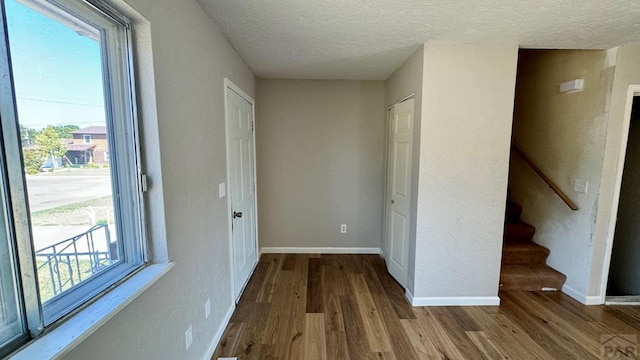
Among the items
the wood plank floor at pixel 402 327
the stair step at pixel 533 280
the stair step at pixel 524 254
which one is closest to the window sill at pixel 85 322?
the wood plank floor at pixel 402 327

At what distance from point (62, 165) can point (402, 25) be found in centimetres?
202

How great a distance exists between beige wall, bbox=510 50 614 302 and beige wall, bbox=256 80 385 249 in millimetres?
1656

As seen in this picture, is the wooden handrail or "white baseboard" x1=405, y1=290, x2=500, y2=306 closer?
"white baseboard" x1=405, y1=290, x2=500, y2=306

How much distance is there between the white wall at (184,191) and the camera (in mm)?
1106

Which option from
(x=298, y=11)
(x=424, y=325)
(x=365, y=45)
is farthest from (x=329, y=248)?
(x=298, y=11)

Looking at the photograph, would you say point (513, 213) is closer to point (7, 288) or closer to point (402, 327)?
point (402, 327)

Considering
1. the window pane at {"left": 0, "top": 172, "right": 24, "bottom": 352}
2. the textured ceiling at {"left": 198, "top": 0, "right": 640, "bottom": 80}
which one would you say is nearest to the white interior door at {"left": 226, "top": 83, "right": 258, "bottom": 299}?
the textured ceiling at {"left": 198, "top": 0, "right": 640, "bottom": 80}

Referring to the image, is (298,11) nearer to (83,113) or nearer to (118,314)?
(83,113)

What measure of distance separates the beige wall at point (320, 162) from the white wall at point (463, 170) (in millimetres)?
1217

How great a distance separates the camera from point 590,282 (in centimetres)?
242

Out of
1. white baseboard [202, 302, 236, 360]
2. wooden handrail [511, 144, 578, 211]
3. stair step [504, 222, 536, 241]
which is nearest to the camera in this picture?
white baseboard [202, 302, 236, 360]

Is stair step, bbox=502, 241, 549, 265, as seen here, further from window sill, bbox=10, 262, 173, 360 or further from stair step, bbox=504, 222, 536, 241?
window sill, bbox=10, 262, 173, 360

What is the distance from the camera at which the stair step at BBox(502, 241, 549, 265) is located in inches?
111

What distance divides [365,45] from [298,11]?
0.75 metres
